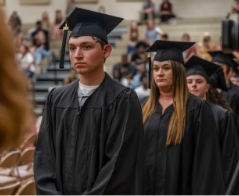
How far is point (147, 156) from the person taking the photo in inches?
193

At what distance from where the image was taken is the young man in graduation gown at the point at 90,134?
381cm

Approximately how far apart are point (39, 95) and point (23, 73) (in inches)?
643

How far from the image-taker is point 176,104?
16.2 feet

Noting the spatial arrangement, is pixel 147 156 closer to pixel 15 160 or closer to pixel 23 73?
pixel 15 160

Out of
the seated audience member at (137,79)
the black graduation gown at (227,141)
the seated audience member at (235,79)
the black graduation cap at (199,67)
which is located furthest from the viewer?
the seated audience member at (137,79)

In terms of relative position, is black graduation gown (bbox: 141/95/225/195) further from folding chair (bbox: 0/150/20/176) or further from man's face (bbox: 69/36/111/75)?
folding chair (bbox: 0/150/20/176)

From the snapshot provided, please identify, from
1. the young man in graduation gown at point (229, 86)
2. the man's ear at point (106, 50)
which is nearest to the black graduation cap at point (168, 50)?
the man's ear at point (106, 50)

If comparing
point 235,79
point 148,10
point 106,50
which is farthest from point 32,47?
point 106,50

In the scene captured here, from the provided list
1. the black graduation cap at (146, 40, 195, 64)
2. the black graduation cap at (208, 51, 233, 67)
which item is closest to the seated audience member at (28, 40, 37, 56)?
the black graduation cap at (208, 51, 233, 67)

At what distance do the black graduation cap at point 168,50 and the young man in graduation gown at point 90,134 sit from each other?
1173 millimetres

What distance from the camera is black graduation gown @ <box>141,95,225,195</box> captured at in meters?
4.78

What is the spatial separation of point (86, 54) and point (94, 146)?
542mm

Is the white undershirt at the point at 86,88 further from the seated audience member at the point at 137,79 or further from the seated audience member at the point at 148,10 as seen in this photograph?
the seated audience member at the point at 148,10

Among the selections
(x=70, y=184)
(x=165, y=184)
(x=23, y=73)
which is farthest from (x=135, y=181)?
(x=23, y=73)
